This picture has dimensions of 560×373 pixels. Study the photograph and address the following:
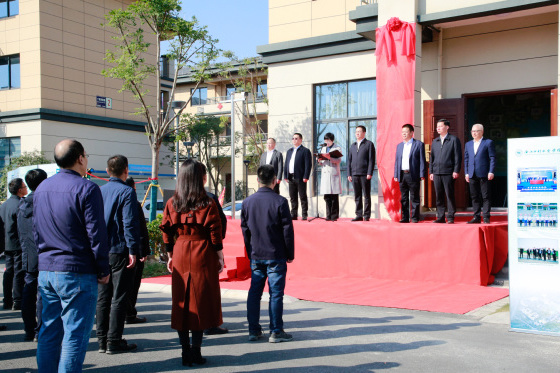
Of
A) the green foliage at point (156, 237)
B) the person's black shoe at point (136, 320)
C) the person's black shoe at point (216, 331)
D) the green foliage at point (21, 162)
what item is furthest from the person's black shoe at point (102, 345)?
the green foliage at point (21, 162)

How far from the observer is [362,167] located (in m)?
11.0

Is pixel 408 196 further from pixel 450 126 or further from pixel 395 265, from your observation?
pixel 450 126

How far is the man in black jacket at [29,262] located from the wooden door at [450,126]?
8.09 metres

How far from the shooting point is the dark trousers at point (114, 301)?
18.5 feet

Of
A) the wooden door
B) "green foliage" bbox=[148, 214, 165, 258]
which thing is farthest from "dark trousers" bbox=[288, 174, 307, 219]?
"green foliage" bbox=[148, 214, 165, 258]

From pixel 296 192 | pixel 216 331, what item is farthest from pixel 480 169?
pixel 216 331

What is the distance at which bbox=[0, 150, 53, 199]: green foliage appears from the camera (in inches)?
883

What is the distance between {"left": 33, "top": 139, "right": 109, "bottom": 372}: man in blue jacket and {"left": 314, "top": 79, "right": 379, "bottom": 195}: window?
9405 mm

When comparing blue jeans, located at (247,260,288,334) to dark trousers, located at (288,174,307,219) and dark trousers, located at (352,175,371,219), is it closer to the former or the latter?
dark trousers, located at (352,175,371,219)

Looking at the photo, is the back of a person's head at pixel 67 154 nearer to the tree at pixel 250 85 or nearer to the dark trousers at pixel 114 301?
the dark trousers at pixel 114 301

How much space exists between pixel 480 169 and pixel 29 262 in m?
7.32

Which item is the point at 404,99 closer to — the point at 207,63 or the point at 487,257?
the point at 487,257

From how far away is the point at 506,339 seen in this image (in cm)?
607

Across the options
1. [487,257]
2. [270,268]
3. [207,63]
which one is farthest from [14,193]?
[207,63]
